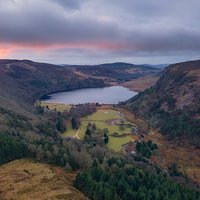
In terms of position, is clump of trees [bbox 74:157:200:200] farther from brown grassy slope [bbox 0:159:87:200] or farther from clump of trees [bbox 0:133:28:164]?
clump of trees [bbox 0:133:28:164]

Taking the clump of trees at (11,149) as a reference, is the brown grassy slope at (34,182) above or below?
below

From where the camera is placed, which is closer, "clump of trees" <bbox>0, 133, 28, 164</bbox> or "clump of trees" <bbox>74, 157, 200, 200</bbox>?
"clump of trees" <bbox>74, 157, 200, 200</bbox>

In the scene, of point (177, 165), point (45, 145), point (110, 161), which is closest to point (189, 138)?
point (177, 165)

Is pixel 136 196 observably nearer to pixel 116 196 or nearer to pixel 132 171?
pixel 116 196

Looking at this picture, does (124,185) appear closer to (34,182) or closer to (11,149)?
(34,182)

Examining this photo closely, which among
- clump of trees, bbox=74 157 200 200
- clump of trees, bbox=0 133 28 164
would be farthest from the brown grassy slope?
clump of trees, bbox=74 157 200 200

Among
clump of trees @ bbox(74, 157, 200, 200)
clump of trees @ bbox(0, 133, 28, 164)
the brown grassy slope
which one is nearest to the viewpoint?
the brown grassy slope

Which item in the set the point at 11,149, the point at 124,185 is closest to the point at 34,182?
the point at 11,149

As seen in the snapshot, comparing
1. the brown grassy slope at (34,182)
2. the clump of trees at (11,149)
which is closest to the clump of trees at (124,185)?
the brown grassy slope at (34,182)

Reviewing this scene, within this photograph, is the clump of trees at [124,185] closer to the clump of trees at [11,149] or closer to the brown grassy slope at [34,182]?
the brown grassy slope at [34,182]
